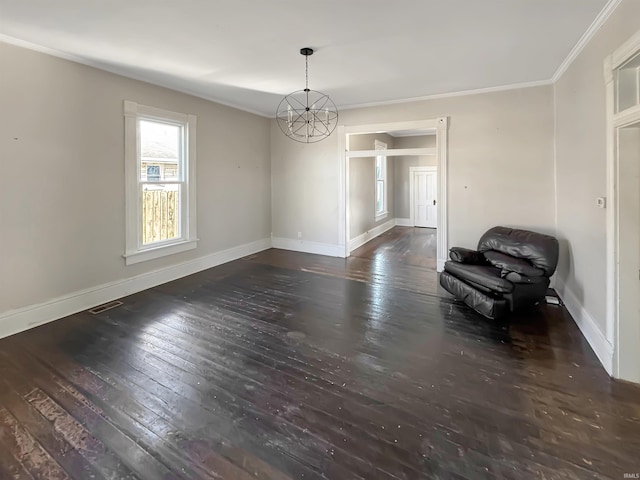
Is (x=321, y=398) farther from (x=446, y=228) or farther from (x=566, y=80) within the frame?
(x=566, y=80)

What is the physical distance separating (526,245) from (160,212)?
477 centimetres

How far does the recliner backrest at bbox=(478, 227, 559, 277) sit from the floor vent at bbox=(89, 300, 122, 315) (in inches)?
182

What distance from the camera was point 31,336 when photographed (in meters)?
3.20

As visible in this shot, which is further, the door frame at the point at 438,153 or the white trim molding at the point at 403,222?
the white trim molding at the point at 403,222

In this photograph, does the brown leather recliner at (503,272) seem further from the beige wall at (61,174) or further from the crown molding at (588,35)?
the beige wall at (61,174)

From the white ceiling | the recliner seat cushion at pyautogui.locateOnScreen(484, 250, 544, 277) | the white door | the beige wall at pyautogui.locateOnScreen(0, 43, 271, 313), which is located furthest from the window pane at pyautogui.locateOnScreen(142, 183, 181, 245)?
the white door

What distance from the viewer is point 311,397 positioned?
228cm

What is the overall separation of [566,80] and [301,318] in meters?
→ 4.04

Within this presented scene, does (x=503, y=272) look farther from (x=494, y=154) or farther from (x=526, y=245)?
(x=494, y=154)

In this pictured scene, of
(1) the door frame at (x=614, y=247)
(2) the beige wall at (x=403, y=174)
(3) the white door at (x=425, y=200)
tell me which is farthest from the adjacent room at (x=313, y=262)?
(2) the beige wall at (x=403, y=174)

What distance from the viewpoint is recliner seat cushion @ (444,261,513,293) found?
346 cm

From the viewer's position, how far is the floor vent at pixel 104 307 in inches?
151

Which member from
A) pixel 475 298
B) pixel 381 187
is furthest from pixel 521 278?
pixel 381 187

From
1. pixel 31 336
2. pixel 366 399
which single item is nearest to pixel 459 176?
pixel 366 399
